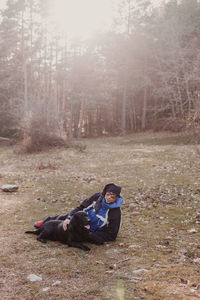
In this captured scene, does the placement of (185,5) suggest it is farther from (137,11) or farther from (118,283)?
(118,283)

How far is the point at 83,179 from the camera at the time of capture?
502 inches

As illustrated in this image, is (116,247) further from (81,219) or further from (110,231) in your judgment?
(81,219)

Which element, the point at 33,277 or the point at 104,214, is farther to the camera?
the point at 104,214

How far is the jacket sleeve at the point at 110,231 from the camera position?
19.7 ft

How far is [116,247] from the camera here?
5969mm

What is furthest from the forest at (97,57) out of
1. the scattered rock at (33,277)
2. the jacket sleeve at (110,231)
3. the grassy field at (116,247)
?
the scattered rock at (33,277)

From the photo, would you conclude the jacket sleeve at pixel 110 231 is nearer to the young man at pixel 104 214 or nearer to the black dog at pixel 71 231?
the young man at pixel 104 214

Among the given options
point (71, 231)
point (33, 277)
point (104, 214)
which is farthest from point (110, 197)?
point (33, 277)

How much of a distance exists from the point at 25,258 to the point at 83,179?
752cm

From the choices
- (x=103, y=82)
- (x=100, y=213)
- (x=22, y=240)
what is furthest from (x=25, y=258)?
(x=103, y=82)

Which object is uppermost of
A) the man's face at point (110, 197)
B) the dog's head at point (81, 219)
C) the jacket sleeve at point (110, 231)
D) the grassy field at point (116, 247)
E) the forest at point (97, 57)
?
the forest at point (97, 57)

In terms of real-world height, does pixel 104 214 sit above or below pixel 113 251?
above

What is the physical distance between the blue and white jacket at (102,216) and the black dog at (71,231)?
277 mm

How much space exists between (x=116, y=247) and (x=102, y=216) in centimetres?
67
